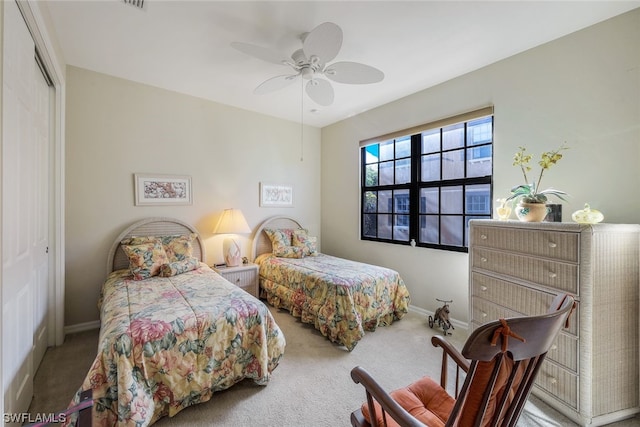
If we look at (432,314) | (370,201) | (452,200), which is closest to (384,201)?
(370,201)

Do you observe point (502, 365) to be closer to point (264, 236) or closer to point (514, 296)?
point (514, 296)

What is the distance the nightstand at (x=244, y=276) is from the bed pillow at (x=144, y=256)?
0.69 metres

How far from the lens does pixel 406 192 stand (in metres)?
3.63

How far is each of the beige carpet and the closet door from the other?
1.30 ft

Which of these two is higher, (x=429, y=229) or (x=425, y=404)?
(x=429, y=229)

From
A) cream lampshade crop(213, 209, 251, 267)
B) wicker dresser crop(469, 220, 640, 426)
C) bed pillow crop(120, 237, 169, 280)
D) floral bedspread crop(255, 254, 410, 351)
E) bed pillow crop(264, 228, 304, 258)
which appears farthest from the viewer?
bed pillow crop(264, 228, 304, 258)

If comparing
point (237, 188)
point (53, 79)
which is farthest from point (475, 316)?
point (53, 79)

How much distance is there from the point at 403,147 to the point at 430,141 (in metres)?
0.39

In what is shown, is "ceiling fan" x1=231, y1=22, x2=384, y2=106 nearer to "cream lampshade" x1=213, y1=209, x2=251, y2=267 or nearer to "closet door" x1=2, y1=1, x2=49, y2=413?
"closet door" x1=2, y1=1, x2=49, y2=413

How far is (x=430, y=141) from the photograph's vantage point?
11.0ft

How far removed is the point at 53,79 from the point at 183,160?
52.8 inches

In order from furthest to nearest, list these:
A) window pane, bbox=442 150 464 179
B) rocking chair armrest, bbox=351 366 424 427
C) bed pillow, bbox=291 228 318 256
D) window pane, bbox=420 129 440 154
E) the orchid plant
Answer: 1. bed pillow, bbox=291 228 318 256
2. window pane, bbox=420 129 440 154
3. window pane, bbox=442 150 464 179
4. the orchid plant
5. rocking chair armrest, bbox=351 366 424 427


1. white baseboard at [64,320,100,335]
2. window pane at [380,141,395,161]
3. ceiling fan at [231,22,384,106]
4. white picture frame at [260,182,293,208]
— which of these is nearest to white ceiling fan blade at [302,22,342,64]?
ceiling fan at [231,22,384,106]

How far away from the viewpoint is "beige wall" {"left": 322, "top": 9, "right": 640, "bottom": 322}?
199 cm
